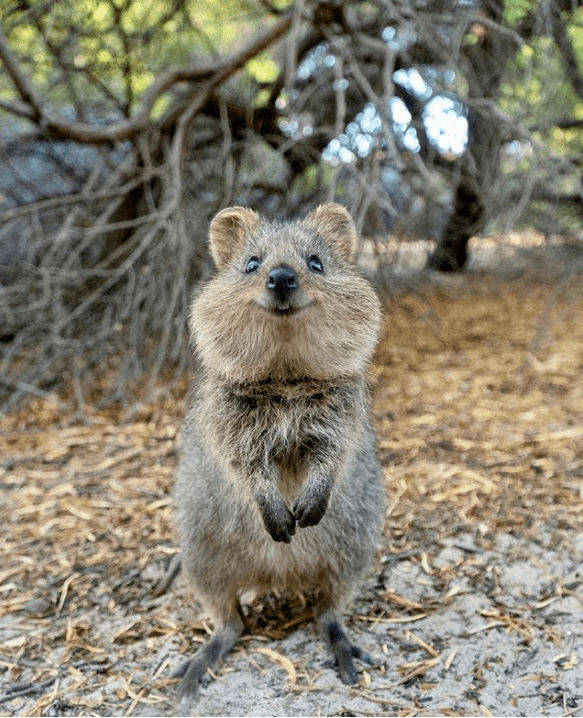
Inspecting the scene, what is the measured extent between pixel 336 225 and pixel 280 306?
748mm

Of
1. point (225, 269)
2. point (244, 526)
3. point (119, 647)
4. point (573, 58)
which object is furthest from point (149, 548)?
point (573, 58)

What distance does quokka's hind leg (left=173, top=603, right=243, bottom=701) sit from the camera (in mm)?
2842

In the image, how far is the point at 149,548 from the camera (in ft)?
12.4

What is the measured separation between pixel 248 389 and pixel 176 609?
1.31 metres

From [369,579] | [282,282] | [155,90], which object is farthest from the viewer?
[155,90]

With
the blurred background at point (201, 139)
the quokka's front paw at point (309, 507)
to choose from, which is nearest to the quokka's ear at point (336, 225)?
the quokka's front paw at point (309, 507)

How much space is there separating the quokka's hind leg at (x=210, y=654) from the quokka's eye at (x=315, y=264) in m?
1.53

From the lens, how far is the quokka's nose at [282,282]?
2350mm

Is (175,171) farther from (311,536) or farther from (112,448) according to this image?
(311,536)

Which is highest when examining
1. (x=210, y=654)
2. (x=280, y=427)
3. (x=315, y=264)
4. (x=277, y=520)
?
(x=315, y=264)

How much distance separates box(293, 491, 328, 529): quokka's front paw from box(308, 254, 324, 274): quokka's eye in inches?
33.2

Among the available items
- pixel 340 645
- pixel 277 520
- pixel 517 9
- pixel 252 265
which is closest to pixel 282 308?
pixel 252 265

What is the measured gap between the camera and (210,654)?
3.00m

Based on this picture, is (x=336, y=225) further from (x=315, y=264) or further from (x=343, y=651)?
(x=343, y=651)
